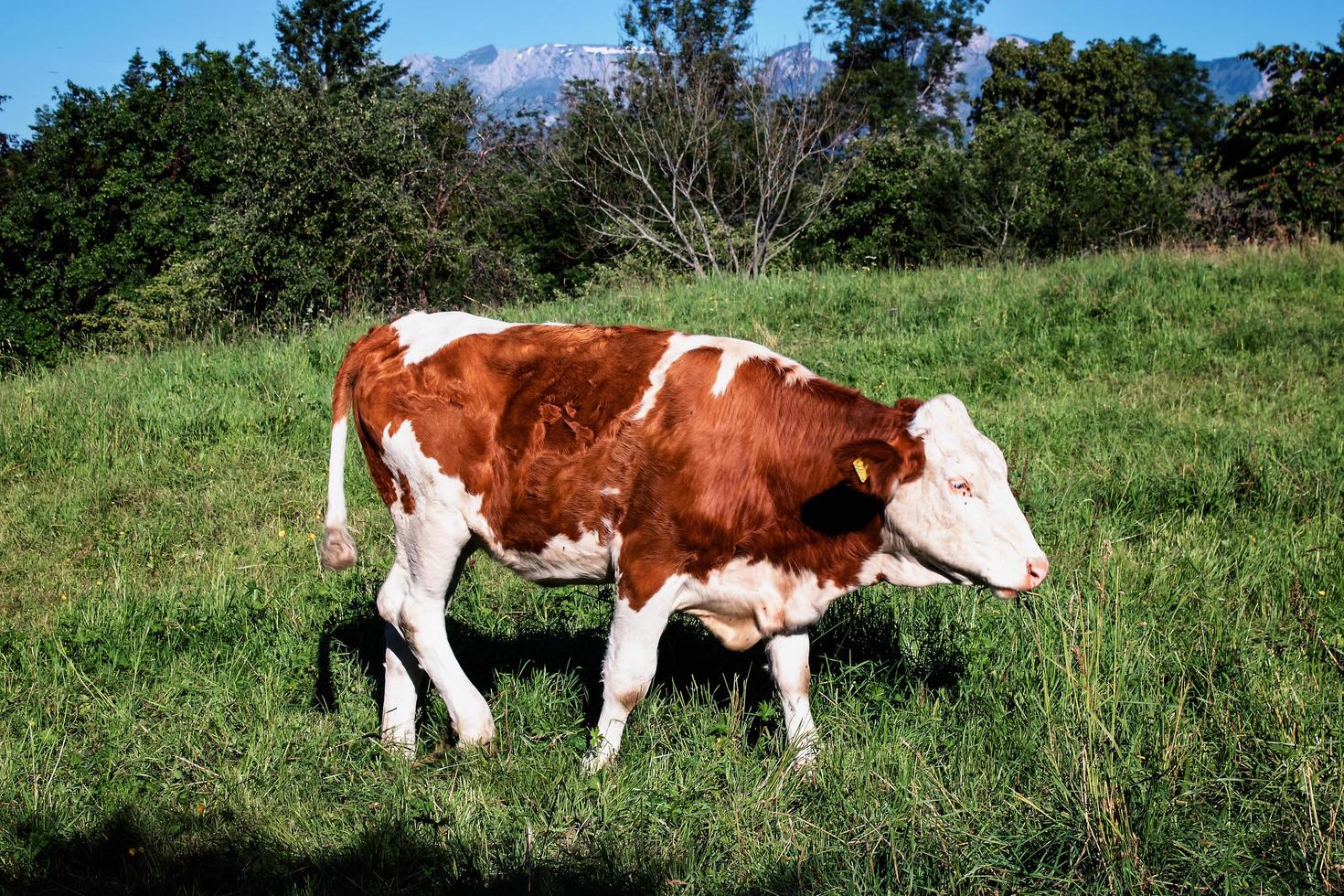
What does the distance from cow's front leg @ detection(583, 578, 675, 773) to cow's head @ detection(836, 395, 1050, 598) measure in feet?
2.75

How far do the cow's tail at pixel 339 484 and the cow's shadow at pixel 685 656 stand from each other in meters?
0.72

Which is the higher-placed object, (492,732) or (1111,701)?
(1111,701)

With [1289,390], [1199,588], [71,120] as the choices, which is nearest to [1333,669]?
[1199,588]

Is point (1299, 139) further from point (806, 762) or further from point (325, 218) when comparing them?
point (806, 762)

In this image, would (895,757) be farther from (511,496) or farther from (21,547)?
(21,547)

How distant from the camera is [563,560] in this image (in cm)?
400

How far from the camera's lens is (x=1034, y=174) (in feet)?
70.3

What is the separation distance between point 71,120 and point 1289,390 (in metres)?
31.4

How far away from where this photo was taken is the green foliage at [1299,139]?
65.4 feet

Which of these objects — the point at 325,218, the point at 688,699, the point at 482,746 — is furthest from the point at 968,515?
the point at 325,218

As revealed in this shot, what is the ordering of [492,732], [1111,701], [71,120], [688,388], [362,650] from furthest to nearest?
1. [71,120]
2. [362,650]
3. [492,732]
4. [688,388]
5. [1111,701]

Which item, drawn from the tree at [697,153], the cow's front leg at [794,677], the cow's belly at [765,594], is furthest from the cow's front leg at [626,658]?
the tree at [697,153]

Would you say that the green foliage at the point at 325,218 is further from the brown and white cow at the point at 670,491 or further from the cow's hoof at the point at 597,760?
the cow's hoof at the point at 597,760

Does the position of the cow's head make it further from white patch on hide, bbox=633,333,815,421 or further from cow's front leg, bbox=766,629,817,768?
cow's front leg, bbox=766,629,817,768
